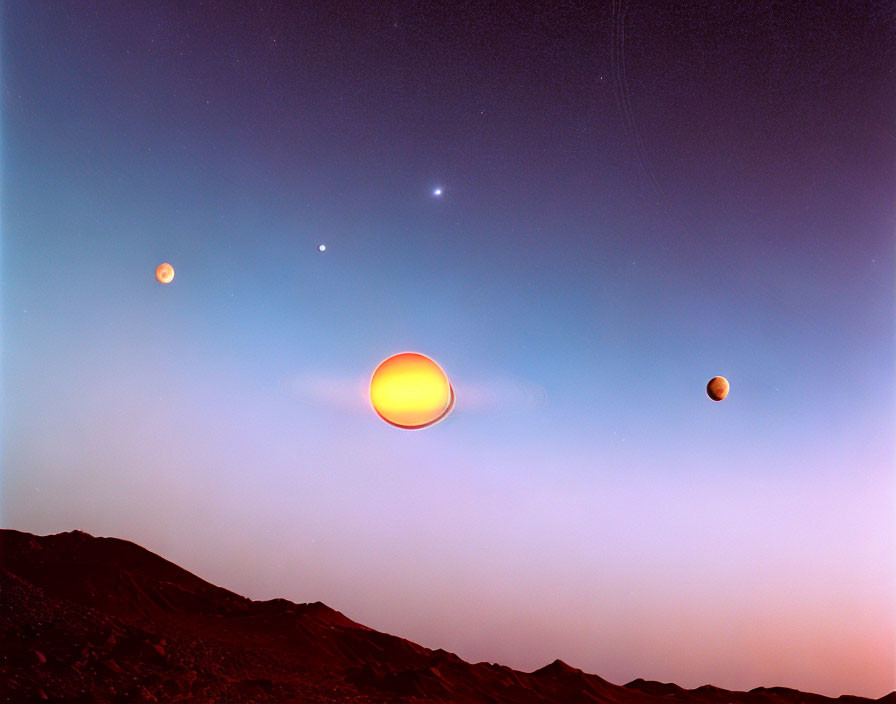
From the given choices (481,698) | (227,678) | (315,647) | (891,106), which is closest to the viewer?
(891,106)

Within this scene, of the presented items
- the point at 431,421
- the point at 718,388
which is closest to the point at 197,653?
the point at 431,421

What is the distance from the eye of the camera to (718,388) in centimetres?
1404

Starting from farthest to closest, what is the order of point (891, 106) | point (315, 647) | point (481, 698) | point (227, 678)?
point (315, 647), point (481, 698), point (227, 678), point (891, 106)

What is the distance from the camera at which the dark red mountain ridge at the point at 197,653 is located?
501 inches

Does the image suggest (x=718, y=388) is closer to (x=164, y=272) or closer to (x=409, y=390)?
(x=409, y=390)

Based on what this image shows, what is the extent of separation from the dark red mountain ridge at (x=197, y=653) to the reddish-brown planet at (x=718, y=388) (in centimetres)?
735

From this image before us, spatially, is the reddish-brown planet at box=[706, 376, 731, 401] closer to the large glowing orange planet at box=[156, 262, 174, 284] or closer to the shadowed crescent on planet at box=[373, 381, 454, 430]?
the shadowed crescent on planet at box=[373, 381, 454, 430]

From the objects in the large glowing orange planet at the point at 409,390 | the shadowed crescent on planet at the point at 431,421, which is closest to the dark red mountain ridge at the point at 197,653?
the shadowed crescent on planet at the point at 431,421

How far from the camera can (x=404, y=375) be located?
45.2 feet

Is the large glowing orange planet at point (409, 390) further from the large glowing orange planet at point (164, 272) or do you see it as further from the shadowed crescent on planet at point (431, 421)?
the large glowing orange planet at point (164, 272)

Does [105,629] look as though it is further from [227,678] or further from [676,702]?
[676,702]

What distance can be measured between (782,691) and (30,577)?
2210 cm

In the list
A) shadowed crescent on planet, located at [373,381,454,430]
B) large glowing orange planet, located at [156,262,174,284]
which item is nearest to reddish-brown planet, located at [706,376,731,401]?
shadowed crescent on planet, located at [373,381,454,430]

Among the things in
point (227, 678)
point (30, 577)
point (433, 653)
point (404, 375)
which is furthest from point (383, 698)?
point (30, 577)
